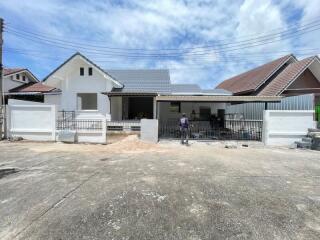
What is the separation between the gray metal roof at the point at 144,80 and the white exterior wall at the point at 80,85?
140cm

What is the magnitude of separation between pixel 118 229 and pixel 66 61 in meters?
15.6

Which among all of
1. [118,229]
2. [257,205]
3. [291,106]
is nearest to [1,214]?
[118,229]

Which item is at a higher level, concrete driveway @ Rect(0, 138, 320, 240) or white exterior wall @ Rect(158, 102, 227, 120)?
white exterior wall @ Rect(158, 102, 227, 120)

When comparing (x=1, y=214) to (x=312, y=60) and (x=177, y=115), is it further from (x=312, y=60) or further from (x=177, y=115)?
(x=312, y=60)

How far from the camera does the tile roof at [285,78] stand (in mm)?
18391

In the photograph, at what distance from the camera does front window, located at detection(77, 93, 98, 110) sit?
18.4m

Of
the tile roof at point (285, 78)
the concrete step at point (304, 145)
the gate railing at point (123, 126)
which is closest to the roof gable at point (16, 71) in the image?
the gate railing at point (123, 126)

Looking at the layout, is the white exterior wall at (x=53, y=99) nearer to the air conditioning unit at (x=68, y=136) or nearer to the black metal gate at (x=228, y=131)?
the air conditioning unit at (x=68, y=136)

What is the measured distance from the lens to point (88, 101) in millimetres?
18625

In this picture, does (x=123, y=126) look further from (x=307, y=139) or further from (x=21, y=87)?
(x=21, y=87)

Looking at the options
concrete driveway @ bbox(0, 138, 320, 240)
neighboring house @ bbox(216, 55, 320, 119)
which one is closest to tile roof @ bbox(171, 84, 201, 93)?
neighboring house @ bbox(216, 55, 320, 119)

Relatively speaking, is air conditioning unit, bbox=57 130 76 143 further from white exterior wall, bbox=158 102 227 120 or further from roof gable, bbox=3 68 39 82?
roof gable, bbox=3 68 39 82

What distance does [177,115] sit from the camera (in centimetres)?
2041

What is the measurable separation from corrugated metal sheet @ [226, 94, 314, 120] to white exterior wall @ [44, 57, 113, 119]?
8963 mm
